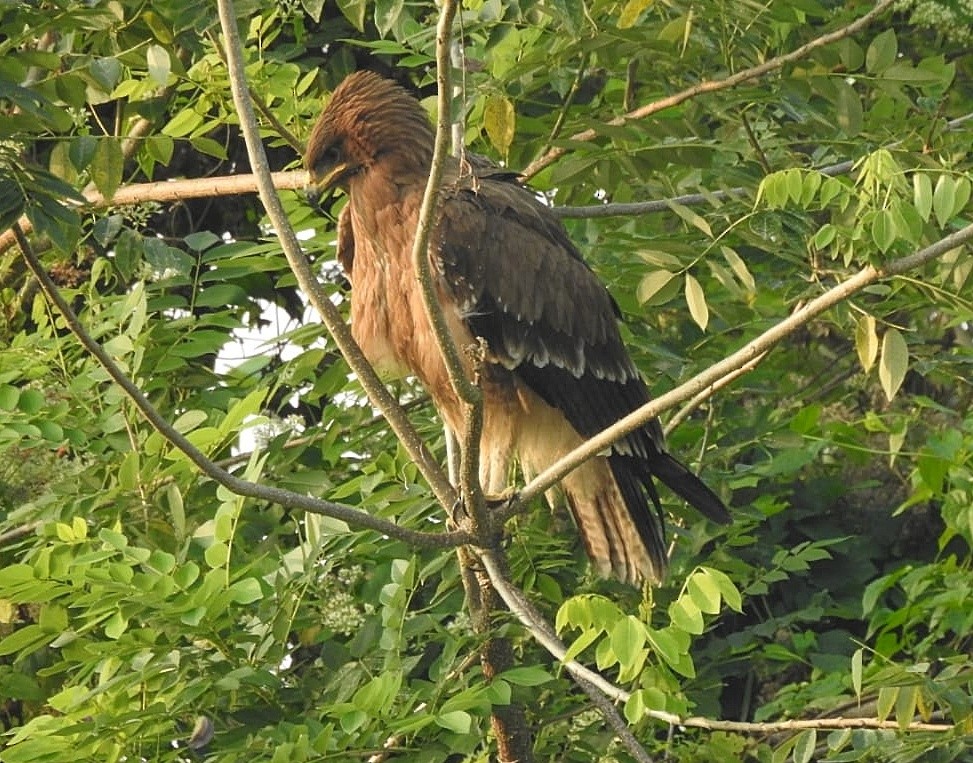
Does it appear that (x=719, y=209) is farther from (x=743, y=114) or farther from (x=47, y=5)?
(x=47, y=5)

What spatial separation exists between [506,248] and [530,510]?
785mm

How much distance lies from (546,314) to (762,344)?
172cm

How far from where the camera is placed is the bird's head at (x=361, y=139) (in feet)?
14.8

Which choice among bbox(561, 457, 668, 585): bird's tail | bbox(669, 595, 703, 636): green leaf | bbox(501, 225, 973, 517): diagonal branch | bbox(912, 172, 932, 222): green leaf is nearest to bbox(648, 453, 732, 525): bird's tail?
bbox(561, 457, 668, 585): bird's tail

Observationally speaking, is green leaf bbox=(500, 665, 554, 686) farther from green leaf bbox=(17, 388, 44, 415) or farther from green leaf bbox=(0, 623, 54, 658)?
green leaf bbox=(17, 388, 44, 415)

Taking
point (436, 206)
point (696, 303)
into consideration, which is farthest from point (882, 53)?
point (436, 206)

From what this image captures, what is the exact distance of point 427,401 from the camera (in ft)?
16.5

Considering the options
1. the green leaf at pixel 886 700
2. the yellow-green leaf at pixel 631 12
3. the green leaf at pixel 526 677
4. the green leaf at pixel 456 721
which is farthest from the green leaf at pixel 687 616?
the yellow-green leaf at pixel 631 12

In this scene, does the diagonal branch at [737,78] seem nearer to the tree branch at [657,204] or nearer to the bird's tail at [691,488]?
the tree branch at [657,204]

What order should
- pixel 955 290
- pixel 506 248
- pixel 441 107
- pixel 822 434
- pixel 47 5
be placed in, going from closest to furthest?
pixel 441 107, pixel 955 290, pixel 47 5, pixel 506 248, pixel 822 434

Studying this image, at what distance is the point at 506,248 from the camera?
14.7 ft

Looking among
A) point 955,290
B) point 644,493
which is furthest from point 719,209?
point 644,493

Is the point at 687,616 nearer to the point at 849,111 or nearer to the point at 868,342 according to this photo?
the point at 868,342

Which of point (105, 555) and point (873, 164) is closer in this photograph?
point (873, 164)
